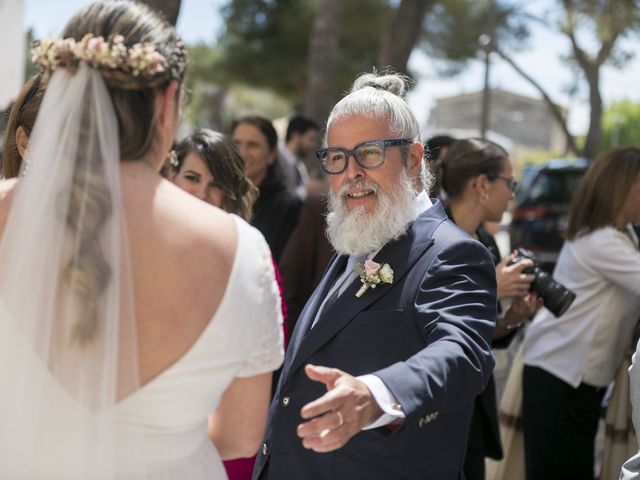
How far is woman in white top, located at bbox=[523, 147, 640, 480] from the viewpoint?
411 centimetres

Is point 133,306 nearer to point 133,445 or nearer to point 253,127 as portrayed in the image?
point 133,445

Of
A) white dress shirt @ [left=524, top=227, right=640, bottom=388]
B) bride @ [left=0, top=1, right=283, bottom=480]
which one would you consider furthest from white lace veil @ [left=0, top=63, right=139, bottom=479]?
white dress shirt @ [left=524, top=227, right=640, bottom=388]

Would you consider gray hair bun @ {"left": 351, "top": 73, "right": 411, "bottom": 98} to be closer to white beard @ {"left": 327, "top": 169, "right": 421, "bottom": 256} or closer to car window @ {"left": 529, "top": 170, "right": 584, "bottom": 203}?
white beard @ {"left": 327, "top": 169, "right": 421, "bottom": 256}

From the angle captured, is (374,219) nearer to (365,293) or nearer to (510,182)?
(365,293)

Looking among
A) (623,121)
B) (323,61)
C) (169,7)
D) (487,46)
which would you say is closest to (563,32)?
(487,46)

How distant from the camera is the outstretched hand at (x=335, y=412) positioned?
171 centimetres

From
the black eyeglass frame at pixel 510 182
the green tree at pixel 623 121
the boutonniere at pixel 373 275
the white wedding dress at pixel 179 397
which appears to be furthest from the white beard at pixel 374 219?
the green tree at pixel 623 121

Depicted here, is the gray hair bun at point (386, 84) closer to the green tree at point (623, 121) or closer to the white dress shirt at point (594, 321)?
the white dress shirt at point (594, 321)

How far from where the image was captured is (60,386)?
65.7 inches

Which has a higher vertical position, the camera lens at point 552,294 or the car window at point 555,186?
the camera lens at point 552,294

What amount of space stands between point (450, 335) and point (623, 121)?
192 feet

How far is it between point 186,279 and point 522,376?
3190 mm

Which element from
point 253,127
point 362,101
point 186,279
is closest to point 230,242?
point 186,279

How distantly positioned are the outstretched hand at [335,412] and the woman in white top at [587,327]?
257cm
